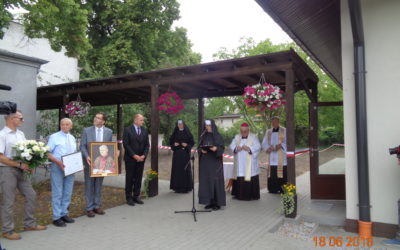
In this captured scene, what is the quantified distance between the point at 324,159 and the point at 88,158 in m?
5.48

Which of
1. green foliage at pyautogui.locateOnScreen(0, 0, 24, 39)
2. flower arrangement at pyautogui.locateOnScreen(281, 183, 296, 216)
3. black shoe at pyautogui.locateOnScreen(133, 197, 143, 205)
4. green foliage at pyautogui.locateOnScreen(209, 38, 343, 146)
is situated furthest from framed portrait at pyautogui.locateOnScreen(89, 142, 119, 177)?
green foliage at pyautogui.locateOnScreen(209, 38, 343, 146)

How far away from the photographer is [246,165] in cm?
792

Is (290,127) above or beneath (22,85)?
beneath

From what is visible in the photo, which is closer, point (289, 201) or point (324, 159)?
point (289, 201)

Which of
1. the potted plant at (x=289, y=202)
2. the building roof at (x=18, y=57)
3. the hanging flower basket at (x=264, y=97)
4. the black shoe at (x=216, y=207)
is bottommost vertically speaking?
the black shoe at (x=216, y=207)

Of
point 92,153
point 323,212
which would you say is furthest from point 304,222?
point 92,153

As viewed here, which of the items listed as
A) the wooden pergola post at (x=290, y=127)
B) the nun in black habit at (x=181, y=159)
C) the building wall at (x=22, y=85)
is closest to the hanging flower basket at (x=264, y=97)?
the wooden pergola post at (x=290, y=127)

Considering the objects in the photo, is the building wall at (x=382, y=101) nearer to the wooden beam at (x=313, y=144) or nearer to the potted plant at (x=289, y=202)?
the potted plant at (x=289, y=202)

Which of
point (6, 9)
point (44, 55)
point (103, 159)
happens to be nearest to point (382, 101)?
point (103, 159)

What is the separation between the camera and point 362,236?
5098 mm

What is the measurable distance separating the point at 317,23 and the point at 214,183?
403 centimetres

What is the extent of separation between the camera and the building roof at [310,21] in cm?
525

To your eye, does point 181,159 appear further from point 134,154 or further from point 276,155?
point 276,155
